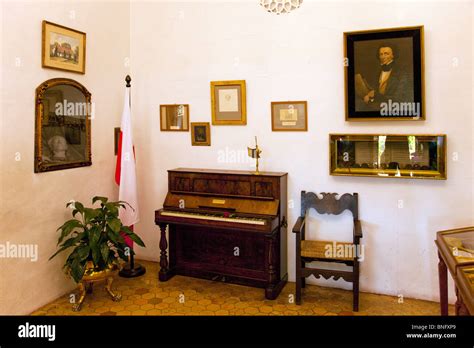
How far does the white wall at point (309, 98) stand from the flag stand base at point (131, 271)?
448 millimetres

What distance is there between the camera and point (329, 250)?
12.8 feet

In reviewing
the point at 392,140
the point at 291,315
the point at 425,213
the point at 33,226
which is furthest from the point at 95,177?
the point at 425,213

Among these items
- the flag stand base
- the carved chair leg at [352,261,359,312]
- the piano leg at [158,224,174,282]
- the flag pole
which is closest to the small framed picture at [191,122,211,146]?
the flag pole

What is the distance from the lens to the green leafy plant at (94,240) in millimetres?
3688

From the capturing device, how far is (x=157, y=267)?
16.2 ft

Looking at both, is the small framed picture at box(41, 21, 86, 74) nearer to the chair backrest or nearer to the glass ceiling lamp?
the glass ceiling lamp

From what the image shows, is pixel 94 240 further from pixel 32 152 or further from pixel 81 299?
pixel 32 152

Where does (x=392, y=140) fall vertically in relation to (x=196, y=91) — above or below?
below

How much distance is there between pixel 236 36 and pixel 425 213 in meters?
2.78

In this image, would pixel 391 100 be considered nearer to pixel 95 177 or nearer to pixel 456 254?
pixel 456 254

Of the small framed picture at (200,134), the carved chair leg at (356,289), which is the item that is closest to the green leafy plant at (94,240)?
the small framed picture at (200,134)

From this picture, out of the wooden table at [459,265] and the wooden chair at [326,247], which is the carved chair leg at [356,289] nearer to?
the wooden chair at [326,247]

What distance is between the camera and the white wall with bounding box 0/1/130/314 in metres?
3.45

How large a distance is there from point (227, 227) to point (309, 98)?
1.63 m
